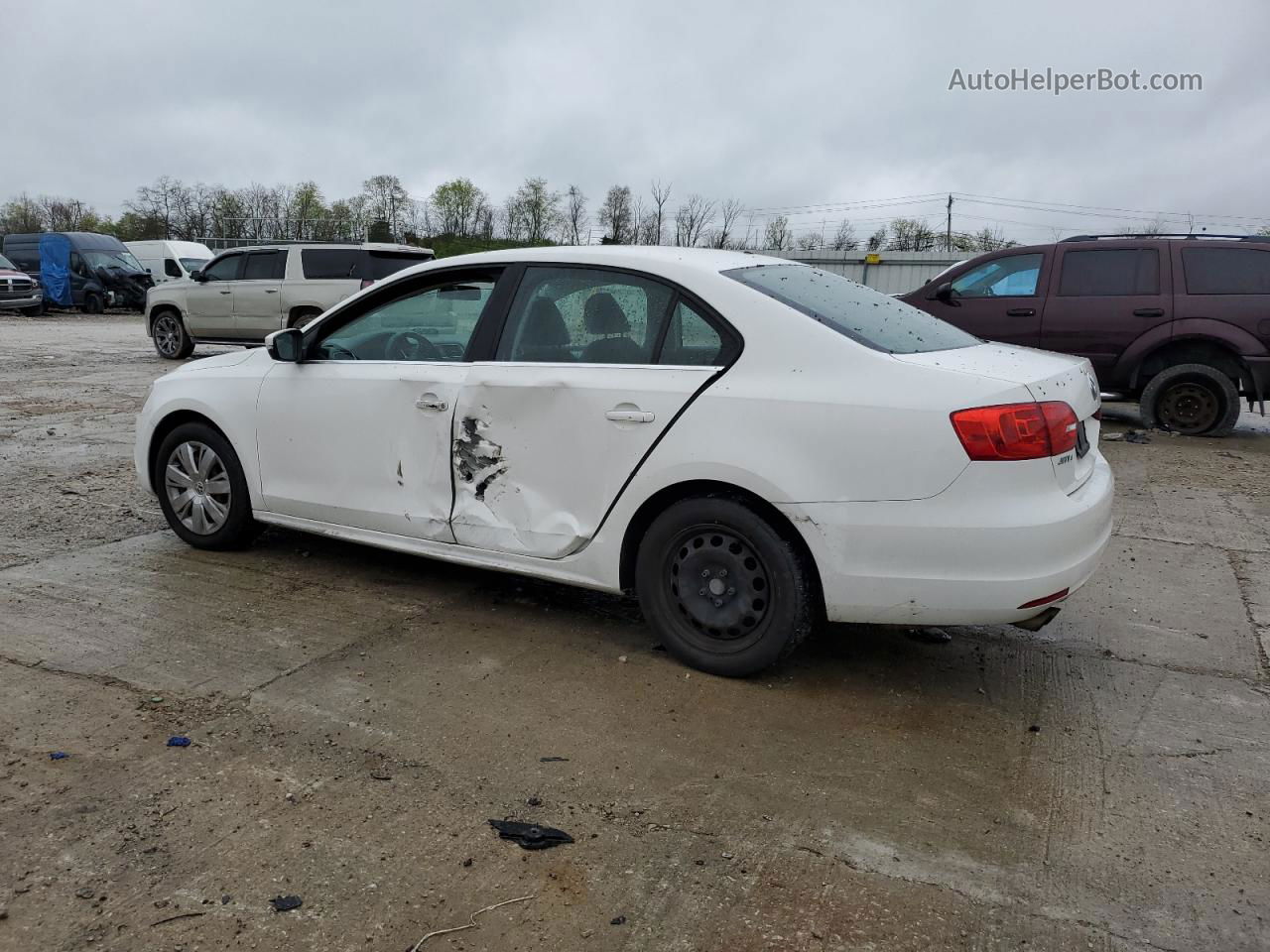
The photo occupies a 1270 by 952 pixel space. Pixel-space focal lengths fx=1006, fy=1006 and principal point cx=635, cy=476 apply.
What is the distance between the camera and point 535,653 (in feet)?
13.4

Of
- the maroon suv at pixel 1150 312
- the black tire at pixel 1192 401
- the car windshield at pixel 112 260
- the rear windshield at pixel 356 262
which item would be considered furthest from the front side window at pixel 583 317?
the car windshield at pixel 112 260

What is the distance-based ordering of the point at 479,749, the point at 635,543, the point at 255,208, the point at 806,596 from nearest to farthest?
the point at 479,749 < the point at 806,596 < the point at 635,543 < the point at 255,208

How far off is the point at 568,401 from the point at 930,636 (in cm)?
188

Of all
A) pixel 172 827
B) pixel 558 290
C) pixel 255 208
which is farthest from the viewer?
pixel 255 208

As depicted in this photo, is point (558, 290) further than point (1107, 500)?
Yes

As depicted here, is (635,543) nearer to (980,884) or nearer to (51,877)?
(980,884)

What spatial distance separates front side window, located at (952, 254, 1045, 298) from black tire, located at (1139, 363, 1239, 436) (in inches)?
58.3

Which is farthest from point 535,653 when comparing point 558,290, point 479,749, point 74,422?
point 74,422

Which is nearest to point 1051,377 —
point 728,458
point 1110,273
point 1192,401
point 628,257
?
point 728,458

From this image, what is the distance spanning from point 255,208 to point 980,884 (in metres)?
75.3

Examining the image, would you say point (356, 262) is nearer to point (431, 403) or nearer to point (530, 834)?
point (431, 403)

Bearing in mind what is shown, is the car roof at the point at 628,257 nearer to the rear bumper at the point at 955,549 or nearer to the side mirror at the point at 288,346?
the side mirror at the point at 288,346

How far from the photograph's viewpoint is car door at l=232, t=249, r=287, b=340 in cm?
1524

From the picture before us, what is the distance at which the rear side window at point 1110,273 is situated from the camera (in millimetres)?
9531
